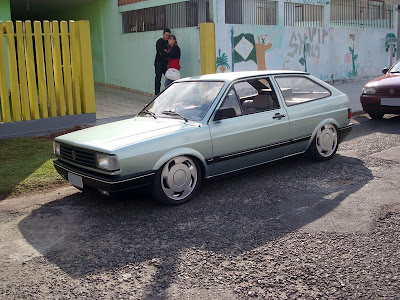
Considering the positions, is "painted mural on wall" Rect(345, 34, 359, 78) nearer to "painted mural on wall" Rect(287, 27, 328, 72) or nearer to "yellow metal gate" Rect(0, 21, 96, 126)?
"painted mural on wall" Rect(287, 27, 328, 72)

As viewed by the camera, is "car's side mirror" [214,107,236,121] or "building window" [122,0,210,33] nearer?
"car's side mirror" [214,107,236,121]

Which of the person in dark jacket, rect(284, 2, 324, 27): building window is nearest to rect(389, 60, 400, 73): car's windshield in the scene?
rect(284, 2, 324, 27): building window

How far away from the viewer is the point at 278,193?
5.32 m

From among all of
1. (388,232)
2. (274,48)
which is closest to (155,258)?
(388,232)

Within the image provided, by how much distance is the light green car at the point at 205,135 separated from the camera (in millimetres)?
4770

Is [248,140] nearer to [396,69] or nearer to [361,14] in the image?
[396,69]

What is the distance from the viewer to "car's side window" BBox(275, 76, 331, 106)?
6.21m

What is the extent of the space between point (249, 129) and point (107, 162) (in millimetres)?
1850

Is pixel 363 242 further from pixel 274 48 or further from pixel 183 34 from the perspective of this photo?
pixel 274 48

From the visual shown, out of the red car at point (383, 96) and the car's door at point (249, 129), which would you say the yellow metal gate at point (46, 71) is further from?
the red car at point (383, 96)

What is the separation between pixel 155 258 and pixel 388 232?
2.08 m

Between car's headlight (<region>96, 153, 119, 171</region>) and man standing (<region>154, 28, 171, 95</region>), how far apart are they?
Answer: 27.6 feet

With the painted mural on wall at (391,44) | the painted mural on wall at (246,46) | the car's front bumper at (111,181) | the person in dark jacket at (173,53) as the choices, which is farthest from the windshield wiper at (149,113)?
the painted mural on wall at (391,44)

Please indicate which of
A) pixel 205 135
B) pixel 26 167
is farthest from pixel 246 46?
pixel 205 135
